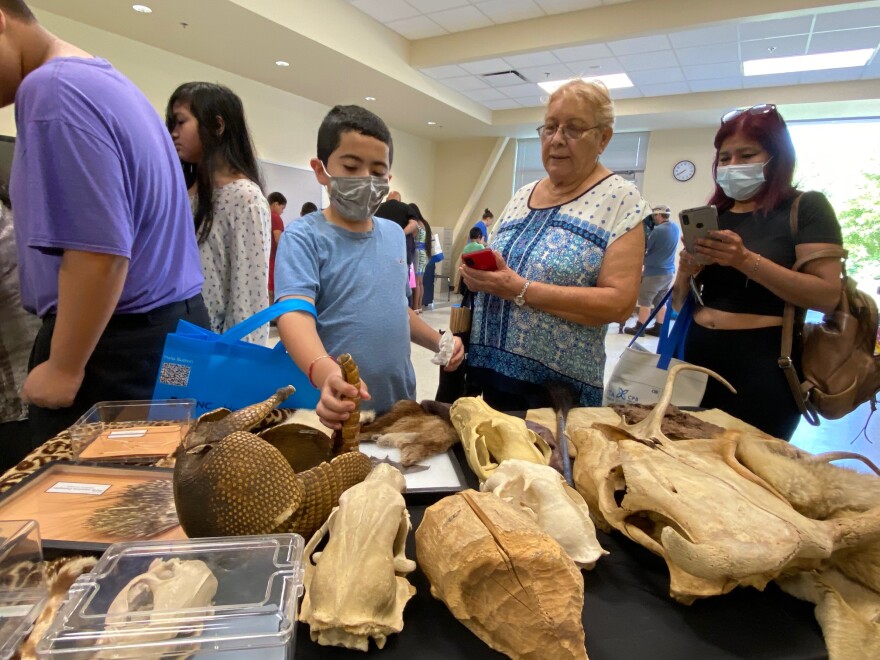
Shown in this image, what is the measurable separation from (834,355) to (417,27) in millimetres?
6557

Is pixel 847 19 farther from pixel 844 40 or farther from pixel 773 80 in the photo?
pixel 773 80

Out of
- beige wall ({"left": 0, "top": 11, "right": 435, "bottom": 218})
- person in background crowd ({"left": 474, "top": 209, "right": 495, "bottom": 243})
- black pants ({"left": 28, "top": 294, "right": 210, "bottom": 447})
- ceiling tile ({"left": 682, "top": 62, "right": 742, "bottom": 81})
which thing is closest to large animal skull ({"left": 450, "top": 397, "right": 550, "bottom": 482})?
black pants ({"left": 28, "top": 294, "right": 210, "bottom": 447})

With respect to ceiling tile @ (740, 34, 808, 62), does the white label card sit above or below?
below

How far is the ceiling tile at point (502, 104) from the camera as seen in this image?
917cm

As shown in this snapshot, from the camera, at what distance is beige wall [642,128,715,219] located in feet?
30.1

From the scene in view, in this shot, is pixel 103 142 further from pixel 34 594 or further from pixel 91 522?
pixel 34 594

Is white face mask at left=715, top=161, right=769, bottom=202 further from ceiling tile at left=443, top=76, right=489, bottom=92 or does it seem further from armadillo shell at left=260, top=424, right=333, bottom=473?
ceiling tile at left=443, top=76, right=489, bottom=92

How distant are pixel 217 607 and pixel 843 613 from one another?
30.6 inches

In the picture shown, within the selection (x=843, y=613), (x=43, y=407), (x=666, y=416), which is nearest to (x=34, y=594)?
(x=43, y=407)

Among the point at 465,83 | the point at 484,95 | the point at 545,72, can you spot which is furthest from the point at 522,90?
the point at 545,72

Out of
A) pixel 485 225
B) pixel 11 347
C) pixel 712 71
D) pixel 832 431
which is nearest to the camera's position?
pixel 11 347

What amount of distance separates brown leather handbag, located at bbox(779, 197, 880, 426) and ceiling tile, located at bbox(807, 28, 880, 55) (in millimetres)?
5613

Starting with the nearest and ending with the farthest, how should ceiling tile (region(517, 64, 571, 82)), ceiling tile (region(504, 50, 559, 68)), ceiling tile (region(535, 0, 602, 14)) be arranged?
ceiling tile (region(535, 0, 602, 14))
ceiling tile (region(504, 50, 559, 68))
ceiling tile (region(517, 64, 571, 82))

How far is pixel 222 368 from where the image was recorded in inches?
47.1
